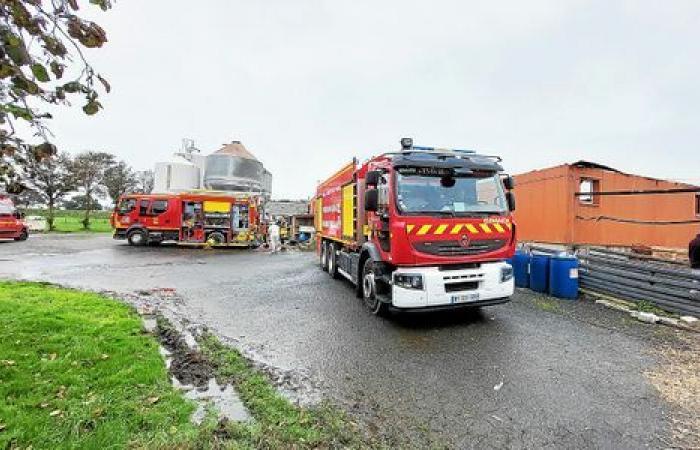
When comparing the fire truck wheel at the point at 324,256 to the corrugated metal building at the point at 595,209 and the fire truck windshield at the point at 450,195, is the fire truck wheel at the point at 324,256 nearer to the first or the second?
the fire truck windshield at the point at 450,195

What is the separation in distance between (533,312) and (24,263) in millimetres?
16096

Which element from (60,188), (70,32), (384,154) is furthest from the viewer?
(60,188)

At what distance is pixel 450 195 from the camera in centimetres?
626

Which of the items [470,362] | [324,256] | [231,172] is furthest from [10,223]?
[470,362]

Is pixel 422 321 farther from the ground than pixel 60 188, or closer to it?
closer to it

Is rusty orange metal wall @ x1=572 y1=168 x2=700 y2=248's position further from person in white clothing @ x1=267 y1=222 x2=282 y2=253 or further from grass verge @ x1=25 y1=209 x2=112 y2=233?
grass verge @ x1=25 y1=209 x2=112 y2=233

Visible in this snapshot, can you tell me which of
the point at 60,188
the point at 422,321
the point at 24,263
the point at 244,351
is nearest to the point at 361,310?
the point at 422,321

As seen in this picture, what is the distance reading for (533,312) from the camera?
6.98 meters

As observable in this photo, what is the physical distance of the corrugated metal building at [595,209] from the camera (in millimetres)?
12008

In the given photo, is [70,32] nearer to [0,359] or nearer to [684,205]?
[0,359]

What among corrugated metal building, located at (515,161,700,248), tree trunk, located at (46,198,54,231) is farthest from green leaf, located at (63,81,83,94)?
tree trunk, located at (46,198,54,231)

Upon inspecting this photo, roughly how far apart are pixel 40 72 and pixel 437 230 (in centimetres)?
504

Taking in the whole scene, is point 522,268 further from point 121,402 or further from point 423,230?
point 121,402

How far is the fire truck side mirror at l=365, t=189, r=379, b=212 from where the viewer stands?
Answer: 6.24 m
